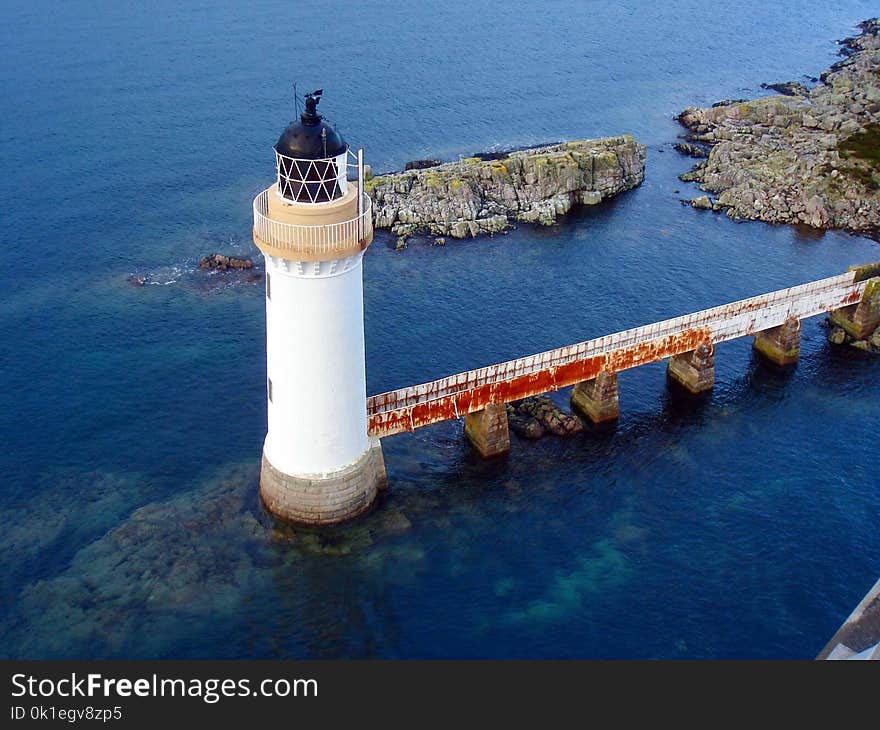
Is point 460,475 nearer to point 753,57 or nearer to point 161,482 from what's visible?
point 161,482

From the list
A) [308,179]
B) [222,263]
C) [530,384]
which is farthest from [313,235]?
[222,263]

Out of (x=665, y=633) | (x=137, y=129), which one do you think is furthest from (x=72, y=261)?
(x=665, y=633)

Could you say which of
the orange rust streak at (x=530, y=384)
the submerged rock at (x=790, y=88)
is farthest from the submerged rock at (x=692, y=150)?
the orange rust streak at (x=530, y=384)

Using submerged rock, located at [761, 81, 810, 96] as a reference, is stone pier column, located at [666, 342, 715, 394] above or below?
below

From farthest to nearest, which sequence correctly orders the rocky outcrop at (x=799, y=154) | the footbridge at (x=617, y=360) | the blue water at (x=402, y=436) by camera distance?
1. the rocky outcrop at (x=799, y=154)
2. the footbridge at (x=617, y=360)
3. the blue water at (x=402, y=436)

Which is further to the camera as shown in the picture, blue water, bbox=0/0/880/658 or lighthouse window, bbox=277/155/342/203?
blue water, bbox=0/0/880/658

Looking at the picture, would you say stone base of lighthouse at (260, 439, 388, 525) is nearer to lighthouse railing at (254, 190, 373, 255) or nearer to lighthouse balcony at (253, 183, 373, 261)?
lighthouse balcony at (253, 183, 373, 261)

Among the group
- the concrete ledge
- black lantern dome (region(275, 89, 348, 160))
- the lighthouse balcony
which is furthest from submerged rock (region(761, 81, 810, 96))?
black lantern dome (region(275, 89, 348, 160))

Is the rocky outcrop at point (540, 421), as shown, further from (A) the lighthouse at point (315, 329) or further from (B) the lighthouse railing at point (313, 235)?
(B) the lighthouse railing at point (313, 235)
